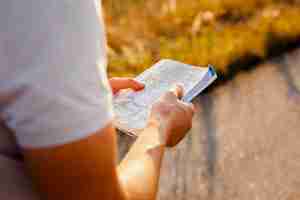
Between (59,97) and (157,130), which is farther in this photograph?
(157,130)

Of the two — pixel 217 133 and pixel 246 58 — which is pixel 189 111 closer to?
pixel 217 133

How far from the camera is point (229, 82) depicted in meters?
3.23

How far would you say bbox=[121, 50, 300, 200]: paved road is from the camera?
94.9 inches

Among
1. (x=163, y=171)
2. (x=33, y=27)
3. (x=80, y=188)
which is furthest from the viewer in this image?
(x=163, y=171)

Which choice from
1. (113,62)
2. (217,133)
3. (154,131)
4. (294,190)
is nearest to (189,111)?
(154,131)

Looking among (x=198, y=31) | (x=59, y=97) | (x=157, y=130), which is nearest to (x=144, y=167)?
(x=157, y=130)

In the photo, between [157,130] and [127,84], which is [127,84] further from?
[157,130]

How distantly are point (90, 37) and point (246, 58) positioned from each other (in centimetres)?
266

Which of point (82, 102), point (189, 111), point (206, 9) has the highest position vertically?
point (82, 102)

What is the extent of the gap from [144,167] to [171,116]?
0.61 ft

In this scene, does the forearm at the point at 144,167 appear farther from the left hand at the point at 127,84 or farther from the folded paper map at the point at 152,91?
the left hand at the point at 127,84

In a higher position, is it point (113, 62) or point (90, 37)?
point (90, 37)

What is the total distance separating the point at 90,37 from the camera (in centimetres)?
79

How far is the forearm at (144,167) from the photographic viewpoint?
3.18 ft
